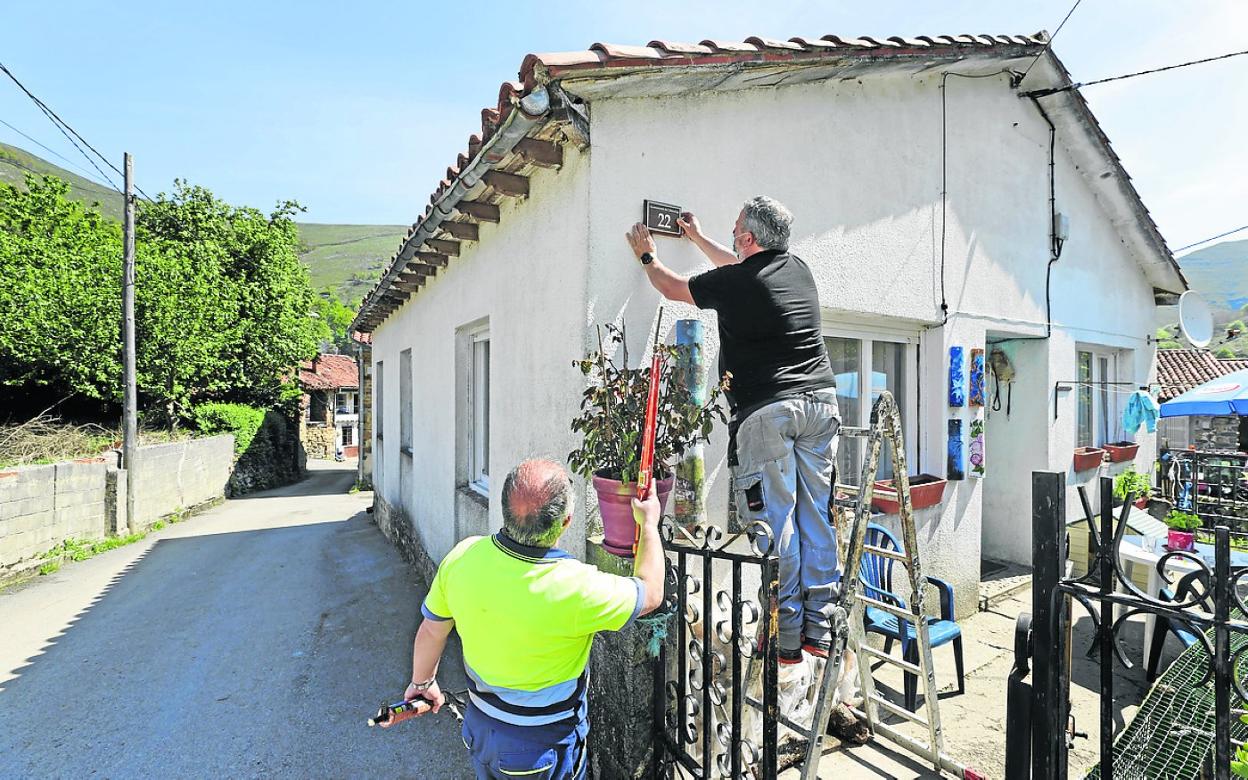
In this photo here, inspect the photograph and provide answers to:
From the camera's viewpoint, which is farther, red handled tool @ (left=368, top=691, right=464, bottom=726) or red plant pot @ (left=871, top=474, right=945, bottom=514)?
red plant pot @ (left=871, top=474, right=945, bottom=514)

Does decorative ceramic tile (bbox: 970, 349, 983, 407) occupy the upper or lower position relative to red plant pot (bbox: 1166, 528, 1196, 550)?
upper

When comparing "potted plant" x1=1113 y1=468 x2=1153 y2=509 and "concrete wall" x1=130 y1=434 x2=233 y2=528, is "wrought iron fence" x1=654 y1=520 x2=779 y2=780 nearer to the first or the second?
"potted plant" x1=1113 y1=468 x2=1153 y2=509

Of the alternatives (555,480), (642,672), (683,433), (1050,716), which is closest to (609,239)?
(683,433)

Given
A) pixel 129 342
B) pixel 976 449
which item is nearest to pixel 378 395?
pixel 129 342

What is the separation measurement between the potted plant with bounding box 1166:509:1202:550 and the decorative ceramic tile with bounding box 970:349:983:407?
1.98 meters

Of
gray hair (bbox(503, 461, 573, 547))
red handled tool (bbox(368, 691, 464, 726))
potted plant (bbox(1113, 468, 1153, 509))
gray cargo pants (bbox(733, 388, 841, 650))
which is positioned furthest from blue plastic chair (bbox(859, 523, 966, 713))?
potted plant (bbox(1113, 468, 1153, 509))

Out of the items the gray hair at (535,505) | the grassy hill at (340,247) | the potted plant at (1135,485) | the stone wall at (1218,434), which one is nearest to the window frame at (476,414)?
the gray hair at (535,505)

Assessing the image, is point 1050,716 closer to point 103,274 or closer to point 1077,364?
point 1077,364

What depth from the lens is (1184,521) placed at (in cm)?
555

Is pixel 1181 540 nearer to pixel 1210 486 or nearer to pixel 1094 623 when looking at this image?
pixel 1210 486

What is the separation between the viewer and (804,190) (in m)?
4.27

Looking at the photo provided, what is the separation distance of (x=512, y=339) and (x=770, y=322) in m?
2.22

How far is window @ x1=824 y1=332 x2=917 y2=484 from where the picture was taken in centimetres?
481

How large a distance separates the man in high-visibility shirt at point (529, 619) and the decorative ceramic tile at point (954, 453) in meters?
4.03
